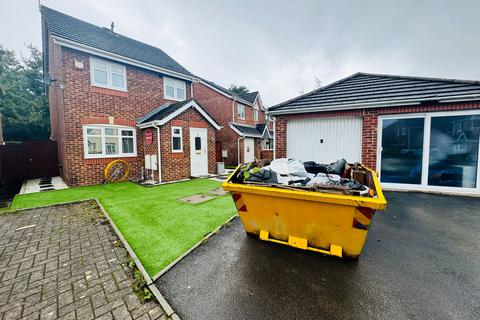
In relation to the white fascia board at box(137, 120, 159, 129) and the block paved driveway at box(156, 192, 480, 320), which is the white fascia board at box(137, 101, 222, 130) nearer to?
the white fascia board at box(137, 120, 159, 129)

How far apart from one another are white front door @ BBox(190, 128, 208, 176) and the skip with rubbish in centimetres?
755

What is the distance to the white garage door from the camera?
6.93 metres

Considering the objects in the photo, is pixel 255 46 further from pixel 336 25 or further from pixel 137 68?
pixel 137 68

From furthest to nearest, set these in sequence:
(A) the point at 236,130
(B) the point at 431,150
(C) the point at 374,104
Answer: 1. (A) the point at 236,130
2. (C) the point at 374,104
3. (B) the point at 431,150

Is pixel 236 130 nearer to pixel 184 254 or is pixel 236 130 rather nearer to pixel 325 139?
pixel 325 139

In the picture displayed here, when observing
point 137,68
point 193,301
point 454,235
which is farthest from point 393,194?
point 137,68

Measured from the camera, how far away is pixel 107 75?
30.4 feet

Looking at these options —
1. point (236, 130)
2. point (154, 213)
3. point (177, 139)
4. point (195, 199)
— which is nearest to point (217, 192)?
point (195, 199)

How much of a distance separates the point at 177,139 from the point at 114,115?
122 inches

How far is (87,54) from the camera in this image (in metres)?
8.63

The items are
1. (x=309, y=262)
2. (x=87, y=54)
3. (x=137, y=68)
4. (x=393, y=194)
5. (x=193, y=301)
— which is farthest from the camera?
(x=137, y=68)

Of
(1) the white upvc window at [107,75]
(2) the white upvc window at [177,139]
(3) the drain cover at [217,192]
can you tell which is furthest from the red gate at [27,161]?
(3) the drain cover at [217,192]

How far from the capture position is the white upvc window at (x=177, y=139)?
31.8 ft

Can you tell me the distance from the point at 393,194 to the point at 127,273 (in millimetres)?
7237
